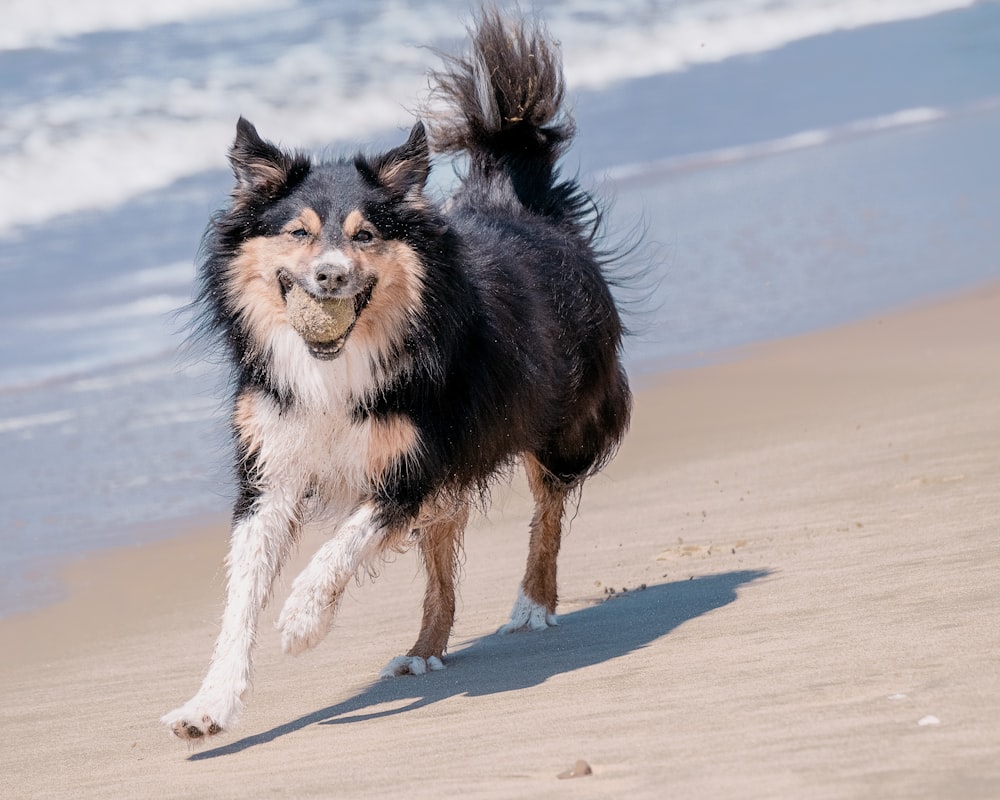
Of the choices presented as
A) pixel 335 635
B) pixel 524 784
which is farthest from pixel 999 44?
pixel 524 784

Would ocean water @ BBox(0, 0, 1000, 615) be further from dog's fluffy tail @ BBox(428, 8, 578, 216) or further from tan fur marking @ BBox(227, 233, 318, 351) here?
tan fur marking @ BBox(227, 233, 318, 351)

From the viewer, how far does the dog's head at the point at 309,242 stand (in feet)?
15.4

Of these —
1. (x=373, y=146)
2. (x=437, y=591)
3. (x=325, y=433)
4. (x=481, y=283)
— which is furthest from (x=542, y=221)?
(x=325, y=433)

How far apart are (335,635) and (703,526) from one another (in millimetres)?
1902

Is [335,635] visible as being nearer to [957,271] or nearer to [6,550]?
[6,550]

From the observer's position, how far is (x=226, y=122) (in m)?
19.8

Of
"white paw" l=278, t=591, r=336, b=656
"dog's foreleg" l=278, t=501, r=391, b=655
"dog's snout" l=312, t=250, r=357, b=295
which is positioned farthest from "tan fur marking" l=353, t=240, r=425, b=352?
"white paw" l=278, t=591, r=336, b=656

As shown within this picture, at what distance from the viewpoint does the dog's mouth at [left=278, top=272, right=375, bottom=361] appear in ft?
15.3

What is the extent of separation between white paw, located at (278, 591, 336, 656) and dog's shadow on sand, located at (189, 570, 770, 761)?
25 cm

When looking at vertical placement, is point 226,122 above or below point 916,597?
above

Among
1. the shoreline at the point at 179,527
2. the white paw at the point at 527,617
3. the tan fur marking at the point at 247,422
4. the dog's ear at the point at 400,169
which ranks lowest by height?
the white paw at the point at 527,617

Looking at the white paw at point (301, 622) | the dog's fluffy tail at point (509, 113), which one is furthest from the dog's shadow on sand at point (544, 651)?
the dog's fluffy tail at point (509, 113)

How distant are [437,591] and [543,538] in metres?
0.70

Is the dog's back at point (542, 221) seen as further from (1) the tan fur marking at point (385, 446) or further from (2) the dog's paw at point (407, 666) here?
(2) the dog's paw at point (407, 666)
